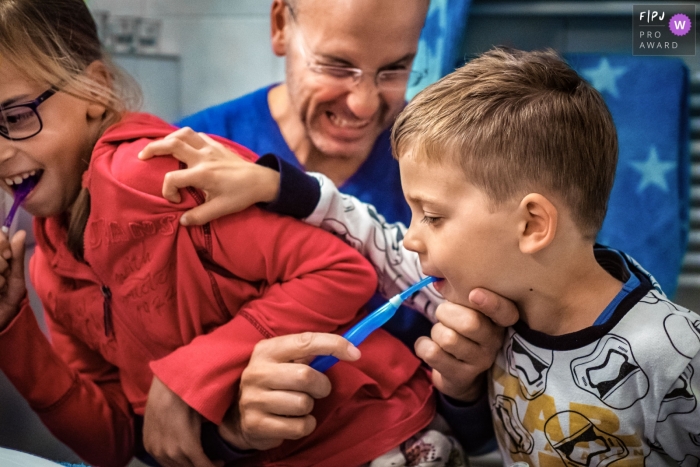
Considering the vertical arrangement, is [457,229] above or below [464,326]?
above

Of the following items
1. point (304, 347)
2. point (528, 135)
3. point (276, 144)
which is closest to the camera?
point (528, 135)

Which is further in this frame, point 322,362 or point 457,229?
point 322,362

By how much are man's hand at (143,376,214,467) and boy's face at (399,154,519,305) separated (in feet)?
1.19

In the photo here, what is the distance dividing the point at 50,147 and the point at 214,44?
604 mm

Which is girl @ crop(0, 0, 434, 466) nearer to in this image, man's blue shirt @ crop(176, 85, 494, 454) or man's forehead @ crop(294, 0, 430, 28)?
man's blue shirt @ crop(176, 85, 494, 454)

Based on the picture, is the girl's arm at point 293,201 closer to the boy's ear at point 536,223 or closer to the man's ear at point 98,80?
the man's ear at point 98,80

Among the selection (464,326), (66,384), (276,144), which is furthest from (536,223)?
(66,384)

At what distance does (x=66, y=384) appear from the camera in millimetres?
987

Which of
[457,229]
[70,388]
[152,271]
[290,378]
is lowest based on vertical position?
[70,388]

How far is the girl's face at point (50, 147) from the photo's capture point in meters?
0.82

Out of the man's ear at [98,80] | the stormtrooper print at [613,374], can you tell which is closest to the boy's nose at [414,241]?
the stormtrooper print at [613,374]

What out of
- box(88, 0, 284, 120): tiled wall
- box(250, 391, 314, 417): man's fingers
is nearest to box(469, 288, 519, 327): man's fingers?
box(250, 391, 314, 417): man's fingers

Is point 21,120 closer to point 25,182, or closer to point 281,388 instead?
point 25,182

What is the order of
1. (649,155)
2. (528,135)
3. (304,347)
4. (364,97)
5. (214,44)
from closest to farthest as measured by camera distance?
(528,135) → (304,347) → (364,97) → (649,155) → (214,44)
